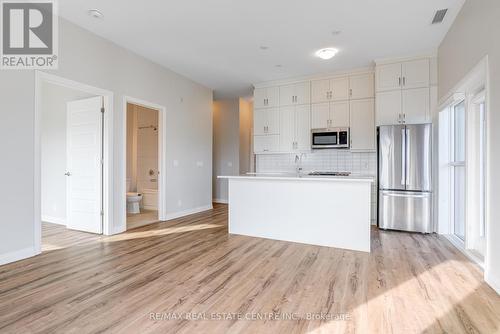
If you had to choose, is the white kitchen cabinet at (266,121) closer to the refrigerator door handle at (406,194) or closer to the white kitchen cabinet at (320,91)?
the white kitchen cabinet at (320,91)

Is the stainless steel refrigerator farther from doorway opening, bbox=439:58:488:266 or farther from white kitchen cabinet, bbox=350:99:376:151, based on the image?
white kitchen cabinet, bbox=350:99:376:151

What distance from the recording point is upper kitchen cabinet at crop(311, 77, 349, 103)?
540 centimetres

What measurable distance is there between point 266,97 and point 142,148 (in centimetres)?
342

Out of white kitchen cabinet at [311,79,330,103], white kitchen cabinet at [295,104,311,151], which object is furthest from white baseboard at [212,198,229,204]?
white kitchen cabinet at [311,79,330,103]

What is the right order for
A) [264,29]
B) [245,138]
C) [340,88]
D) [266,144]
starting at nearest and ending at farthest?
[264,29] < [340,88] < [266,144] < [245,138]

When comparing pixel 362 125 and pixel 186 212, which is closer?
pixel 362 125

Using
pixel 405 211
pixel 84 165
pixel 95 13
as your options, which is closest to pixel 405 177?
pixel 405 211

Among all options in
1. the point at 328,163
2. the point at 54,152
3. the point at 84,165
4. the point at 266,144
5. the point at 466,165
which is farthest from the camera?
the point at 266,144

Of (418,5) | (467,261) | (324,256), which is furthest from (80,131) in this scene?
(467,261)

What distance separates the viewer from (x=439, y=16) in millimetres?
3402

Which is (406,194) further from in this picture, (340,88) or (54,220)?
(54,220)

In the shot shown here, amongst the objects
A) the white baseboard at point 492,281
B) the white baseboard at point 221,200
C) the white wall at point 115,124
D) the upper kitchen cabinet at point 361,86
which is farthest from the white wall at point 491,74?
the white baseboard at point 221,200

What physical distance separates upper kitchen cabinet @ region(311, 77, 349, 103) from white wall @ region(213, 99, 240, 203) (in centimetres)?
264

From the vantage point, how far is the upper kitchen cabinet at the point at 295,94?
227 inches
